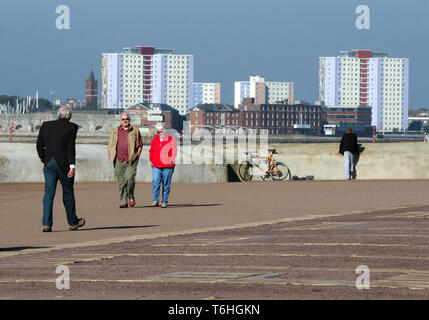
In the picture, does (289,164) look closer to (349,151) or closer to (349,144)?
(349,151)

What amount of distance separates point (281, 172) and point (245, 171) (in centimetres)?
122

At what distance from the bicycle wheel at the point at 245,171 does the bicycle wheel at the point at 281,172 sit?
31.9 inches

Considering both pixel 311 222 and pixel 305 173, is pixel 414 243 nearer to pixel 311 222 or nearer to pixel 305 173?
pixel 311 222

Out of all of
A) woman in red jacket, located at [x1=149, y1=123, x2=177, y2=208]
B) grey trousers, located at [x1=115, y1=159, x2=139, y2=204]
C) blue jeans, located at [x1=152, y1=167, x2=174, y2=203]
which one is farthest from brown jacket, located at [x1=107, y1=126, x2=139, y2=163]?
blue jeans, located at [x1=152, y1=167, x2=174, y2=203]

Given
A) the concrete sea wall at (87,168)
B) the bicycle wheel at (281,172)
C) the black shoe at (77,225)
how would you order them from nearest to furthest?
1. the black shoe at (77,225)
2. the concrete sea wall at (87,168)
3. the bicycle wheel at (281,172)

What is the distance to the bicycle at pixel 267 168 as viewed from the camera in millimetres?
32500

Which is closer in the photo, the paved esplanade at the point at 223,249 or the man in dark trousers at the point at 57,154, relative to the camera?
the paved esplanade at the point at 223,249

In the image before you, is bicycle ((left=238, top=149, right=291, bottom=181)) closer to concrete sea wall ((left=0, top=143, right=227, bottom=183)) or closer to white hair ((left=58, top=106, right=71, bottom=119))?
concrete sea wall ((left=0, top=143, right=227, bottom=183))

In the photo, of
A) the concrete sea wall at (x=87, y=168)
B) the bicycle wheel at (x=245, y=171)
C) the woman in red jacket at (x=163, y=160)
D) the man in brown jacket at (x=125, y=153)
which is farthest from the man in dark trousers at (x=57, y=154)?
the bicycle wheel at (x=245, y=171)

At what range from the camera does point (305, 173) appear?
1302 inches

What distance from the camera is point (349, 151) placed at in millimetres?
31562

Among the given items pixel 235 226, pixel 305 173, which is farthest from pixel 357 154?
pixel 235 226

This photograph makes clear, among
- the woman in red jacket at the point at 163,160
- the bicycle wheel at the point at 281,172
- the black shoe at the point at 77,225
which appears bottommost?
the black shoe at the point at 77,225

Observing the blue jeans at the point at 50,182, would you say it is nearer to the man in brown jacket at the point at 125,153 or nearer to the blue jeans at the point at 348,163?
the man in brown jacket at the point at 125,153
